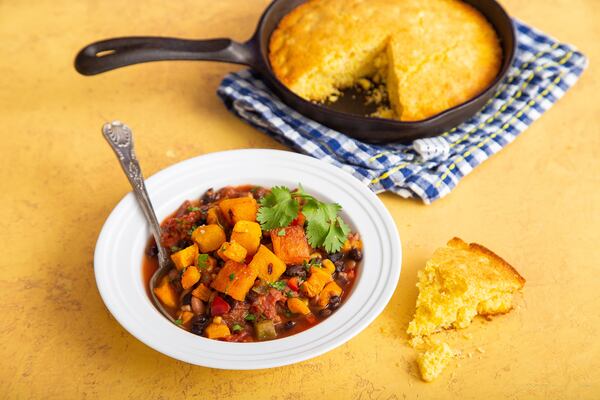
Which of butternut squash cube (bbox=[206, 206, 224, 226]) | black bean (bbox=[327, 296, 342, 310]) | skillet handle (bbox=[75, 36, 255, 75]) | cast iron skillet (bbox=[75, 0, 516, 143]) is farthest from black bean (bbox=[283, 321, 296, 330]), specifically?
skillet handle (bbox=[75, 36, 255, 75])

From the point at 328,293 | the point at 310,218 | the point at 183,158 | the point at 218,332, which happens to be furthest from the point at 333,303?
the point at 183,158

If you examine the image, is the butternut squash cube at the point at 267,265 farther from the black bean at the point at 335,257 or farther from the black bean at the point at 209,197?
the black bean at the point at 209,197

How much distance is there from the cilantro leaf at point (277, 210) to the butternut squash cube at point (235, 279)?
223 mm

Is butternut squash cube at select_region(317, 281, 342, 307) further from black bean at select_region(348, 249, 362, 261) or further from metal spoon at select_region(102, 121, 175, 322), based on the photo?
metal spoon at select_region(102, 121, 175, 322)

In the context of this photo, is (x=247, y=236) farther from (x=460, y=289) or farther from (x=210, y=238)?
(x=460, y=289)

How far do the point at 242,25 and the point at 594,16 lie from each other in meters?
2.53

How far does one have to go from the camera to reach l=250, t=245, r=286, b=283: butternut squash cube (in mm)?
2428

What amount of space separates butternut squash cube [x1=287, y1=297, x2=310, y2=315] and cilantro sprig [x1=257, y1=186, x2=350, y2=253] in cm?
26

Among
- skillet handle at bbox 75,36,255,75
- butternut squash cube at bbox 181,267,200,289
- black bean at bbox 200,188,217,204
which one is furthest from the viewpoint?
skillet handle at bbox 75,36,255,75

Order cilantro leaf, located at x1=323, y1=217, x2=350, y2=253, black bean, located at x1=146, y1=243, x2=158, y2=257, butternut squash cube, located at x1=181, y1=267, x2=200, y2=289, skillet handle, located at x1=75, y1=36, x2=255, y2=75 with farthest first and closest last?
skillet handle, located at x1=75, y1=36, x2=255, y2=75 → black bean, located at x1=146, y1=243, x2=158, y2=257 → cilantro leaf, located at x1=323, y1=217, x2=350, y2=253 → butternut squash cube, located at x1=181, y1=267, x2=200, y2=289

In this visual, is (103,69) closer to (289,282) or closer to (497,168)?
(289,282)

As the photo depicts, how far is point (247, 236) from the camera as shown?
2.47 metres

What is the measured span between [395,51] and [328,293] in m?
1.72

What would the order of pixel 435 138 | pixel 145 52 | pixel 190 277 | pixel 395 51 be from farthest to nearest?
1. pixel 395 51
2. pixel 435 138
3. pixel 145 52
4. pixel 190 277
